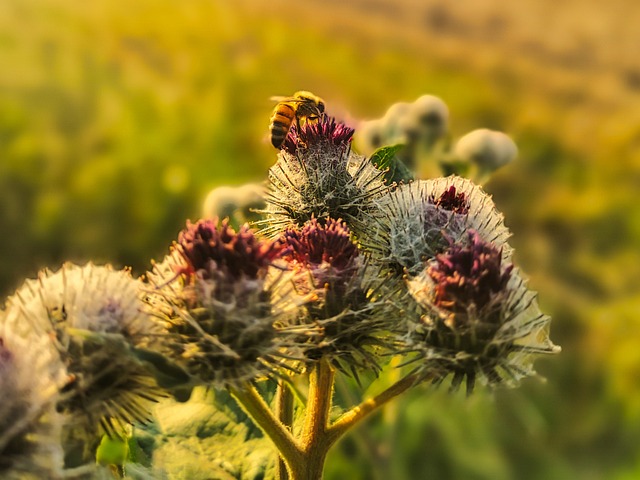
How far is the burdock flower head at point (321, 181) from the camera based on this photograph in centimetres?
127

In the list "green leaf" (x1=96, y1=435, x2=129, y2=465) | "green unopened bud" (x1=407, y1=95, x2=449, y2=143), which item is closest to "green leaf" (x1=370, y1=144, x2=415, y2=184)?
"green unopened bud" (x1=407, y1=95, x2=449, y2=143)

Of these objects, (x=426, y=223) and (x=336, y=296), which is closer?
(x=336, y=296)

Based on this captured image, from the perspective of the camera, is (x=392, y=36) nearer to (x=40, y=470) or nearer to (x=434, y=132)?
(x=434, y=132)

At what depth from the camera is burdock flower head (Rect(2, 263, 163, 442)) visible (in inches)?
35.7

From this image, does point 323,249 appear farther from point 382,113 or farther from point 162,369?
point 382,113

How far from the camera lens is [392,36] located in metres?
5.20

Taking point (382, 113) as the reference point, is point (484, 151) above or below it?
below

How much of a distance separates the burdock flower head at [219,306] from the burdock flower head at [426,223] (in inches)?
9.7

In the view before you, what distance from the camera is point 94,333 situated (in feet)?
2.86

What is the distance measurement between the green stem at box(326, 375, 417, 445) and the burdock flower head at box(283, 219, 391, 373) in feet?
0.18

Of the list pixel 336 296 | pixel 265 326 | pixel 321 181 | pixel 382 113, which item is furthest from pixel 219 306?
pixel 382 113

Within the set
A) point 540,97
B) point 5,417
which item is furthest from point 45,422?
point 540,97

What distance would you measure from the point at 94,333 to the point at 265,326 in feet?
0.72

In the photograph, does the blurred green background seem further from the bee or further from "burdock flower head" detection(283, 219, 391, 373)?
"burdock flower head" detection(283, 219, 391, 373)
